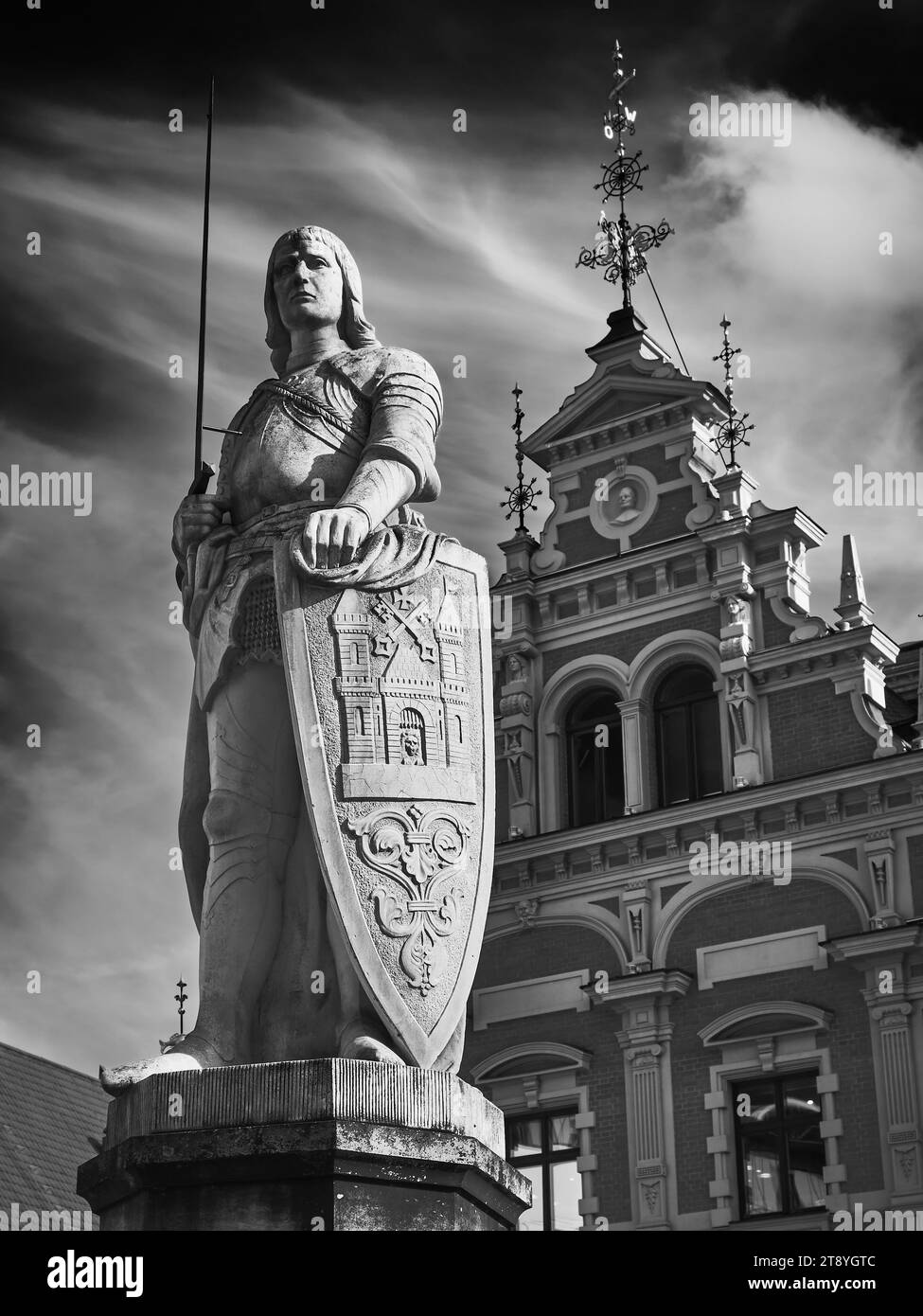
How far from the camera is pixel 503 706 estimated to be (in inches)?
762

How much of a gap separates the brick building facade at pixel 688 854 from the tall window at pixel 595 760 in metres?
0.03

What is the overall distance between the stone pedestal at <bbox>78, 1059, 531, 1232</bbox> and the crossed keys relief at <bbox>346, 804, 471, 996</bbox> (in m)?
0.38

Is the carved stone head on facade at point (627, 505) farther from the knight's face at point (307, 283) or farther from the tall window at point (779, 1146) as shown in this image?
the knight's face at point (307, 283)

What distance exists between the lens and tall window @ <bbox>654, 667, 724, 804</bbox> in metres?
18.2

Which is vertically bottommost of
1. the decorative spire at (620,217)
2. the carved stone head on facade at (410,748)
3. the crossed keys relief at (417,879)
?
the crossed keys relief at (417,879)

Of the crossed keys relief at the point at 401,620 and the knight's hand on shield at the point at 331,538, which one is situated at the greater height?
the knight's hand on shield at the point at 331,538

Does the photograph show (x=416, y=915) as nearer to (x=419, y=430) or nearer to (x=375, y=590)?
(x=375, y=590)

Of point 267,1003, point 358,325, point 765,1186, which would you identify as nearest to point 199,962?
point 267,1003

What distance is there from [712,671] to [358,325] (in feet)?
41.1

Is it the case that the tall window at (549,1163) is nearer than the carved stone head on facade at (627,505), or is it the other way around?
the tall window at (549,1163)

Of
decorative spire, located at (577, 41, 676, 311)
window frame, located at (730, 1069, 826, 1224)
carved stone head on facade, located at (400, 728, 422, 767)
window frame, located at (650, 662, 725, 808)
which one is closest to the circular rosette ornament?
decorative spire, located at (577, 41, 676, 311)

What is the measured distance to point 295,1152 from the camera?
4629mm

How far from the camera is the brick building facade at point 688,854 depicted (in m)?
16.3

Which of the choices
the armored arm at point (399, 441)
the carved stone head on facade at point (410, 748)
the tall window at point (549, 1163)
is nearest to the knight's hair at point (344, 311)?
the armored arm at point (399, 441)
